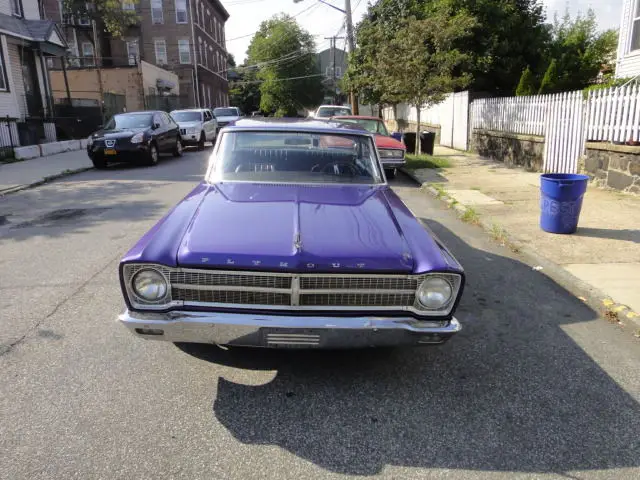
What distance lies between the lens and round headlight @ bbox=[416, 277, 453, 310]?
9.73 ft

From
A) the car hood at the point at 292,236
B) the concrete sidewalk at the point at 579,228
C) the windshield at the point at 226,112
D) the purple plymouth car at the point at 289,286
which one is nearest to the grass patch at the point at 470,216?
the concrete sidewalk at the point at 579,228

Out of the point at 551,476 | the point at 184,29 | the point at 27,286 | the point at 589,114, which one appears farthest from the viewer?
the point at 184,29

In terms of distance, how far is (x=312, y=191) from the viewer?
13.2 ft

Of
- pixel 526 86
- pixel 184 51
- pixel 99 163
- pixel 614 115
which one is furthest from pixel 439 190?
pixel 184 51

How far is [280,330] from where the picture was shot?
286cm

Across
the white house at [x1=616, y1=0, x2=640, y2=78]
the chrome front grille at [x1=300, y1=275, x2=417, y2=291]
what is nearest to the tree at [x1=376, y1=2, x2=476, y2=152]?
the white house at [x1=616, y1=0, x2=640, y2=78]

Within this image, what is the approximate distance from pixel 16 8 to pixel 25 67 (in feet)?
7.94

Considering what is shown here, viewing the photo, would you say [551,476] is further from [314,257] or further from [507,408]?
[314,257]

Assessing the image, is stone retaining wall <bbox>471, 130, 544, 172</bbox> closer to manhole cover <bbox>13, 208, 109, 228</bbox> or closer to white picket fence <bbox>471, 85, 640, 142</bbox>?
white picket fence <bbox>471, 85, 640, 142</bbox>

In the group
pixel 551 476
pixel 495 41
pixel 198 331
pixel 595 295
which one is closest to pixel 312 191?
pixel 198 331

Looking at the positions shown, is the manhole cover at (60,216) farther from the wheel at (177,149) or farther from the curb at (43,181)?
the wheel at (177,149)

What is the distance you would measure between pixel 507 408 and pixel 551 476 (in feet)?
1.90

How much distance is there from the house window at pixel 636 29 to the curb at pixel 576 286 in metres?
9.29

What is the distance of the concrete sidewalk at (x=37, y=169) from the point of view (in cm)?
1160
